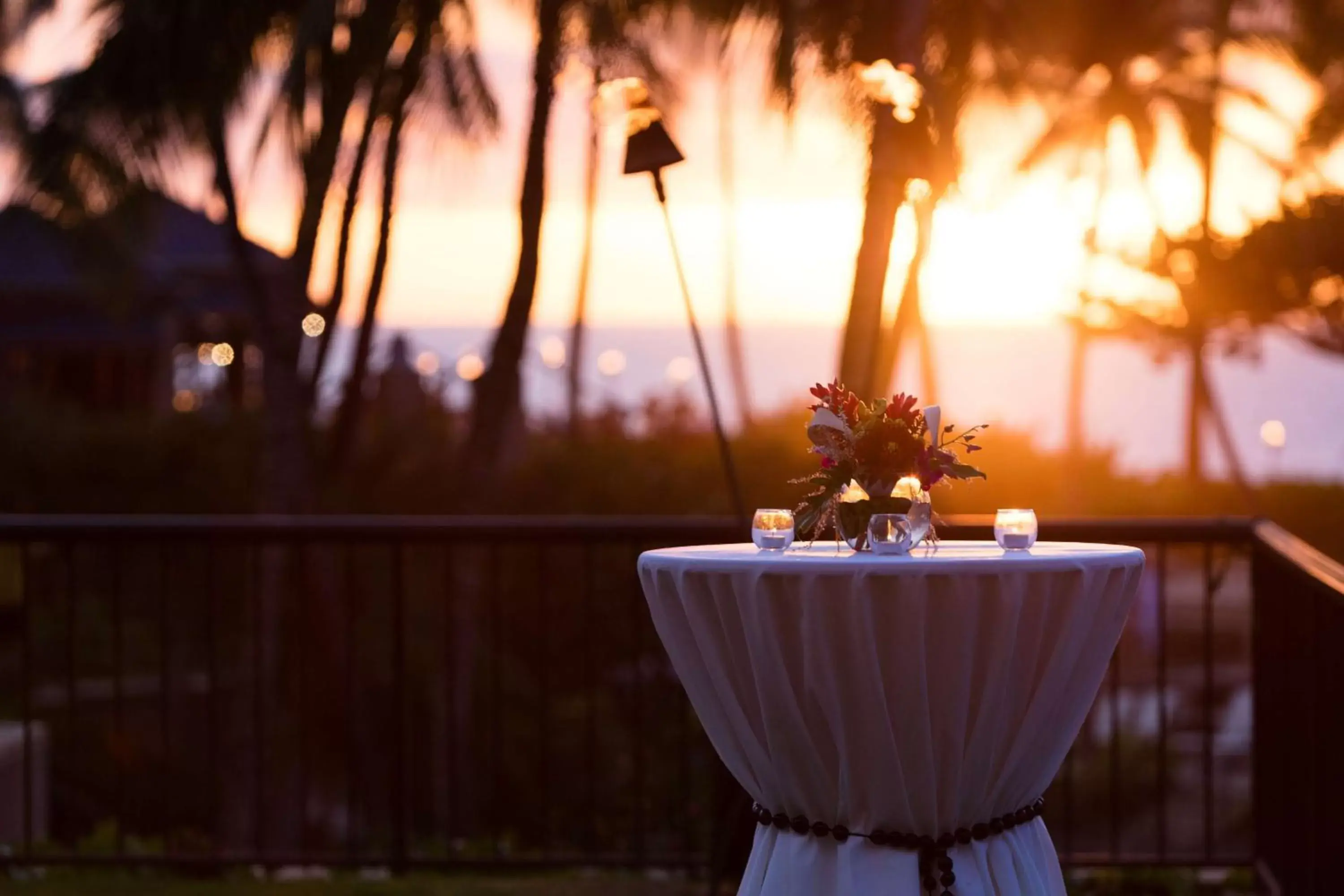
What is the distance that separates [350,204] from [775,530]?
12.6 meters

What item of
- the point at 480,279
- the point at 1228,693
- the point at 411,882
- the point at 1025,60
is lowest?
→ the point at 1228,693

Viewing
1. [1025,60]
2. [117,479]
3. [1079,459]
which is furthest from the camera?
[1079,459]

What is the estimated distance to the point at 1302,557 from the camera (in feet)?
12.7

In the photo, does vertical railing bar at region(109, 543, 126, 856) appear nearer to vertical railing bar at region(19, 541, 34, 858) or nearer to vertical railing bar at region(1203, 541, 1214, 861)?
vertical railing bar at region(19, 541, 34, 858)

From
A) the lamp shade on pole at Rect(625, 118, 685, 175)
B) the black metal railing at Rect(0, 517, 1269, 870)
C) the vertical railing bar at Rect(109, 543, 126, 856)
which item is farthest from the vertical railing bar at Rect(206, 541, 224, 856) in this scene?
the lamp shade on pole at Rect(625, 118, 685, 175)

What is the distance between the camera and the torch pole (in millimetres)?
4656

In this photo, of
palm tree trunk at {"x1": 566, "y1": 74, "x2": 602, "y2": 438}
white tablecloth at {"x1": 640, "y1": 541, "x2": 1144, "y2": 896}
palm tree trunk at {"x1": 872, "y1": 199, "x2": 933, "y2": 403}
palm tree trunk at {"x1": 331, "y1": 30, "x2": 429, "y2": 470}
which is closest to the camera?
white tablecloth at {"x1": 640, "y1": 541, "x2": 1144, "y2": 896}

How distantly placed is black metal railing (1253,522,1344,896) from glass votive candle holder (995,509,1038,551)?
0.59 metres

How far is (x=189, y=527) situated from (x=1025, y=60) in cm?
1634

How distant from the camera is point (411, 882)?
5.30 metres

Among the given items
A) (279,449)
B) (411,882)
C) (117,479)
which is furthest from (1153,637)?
(411,882)

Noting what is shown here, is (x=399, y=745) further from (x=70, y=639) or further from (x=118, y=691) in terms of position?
(x=70, y=639)

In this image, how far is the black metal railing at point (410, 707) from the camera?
5.09m

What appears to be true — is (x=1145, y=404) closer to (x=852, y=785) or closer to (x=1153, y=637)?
(x=1153, y=637)
